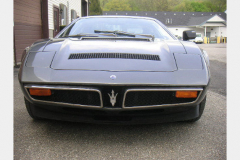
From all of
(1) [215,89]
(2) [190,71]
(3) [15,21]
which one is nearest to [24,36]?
A: (3) [15,21]

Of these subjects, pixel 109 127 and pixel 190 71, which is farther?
pixel 109 127

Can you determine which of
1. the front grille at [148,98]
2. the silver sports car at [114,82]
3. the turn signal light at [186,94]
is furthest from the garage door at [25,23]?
the turn signal light at [186,94]

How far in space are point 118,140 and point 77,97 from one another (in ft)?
1.83

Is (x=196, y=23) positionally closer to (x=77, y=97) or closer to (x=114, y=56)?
(x=114, y=56)

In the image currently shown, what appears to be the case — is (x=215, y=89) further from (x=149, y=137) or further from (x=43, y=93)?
(x=43, y=93)

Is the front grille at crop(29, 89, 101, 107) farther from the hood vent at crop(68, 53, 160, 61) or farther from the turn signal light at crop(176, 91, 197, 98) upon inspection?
the turn signal light at crop(176, 91, 197, 98)

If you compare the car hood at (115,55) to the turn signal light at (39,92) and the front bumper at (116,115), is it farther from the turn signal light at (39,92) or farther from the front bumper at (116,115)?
the front bumper at (116,115)

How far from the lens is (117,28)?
3.26 metres

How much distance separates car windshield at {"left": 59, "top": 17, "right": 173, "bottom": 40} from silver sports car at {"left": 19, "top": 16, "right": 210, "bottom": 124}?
683mm

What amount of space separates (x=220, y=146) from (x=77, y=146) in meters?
1.20

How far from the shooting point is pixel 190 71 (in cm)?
211

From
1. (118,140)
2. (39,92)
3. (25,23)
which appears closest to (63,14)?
(25,23)

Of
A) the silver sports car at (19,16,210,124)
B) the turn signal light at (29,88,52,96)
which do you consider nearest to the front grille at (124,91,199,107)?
the silver sports car at (19,16,210,124)

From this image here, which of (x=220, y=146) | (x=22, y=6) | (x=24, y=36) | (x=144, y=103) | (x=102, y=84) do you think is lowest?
(x=220, y=146)
